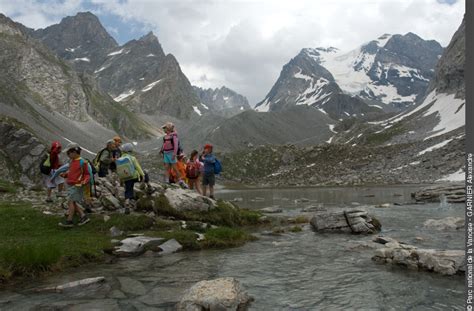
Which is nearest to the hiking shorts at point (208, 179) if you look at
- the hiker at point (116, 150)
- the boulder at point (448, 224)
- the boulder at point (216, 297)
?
the hiker at point (116, 150)

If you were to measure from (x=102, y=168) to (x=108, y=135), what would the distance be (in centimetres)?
17803

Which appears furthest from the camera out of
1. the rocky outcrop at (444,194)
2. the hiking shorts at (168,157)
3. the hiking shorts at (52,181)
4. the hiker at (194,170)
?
the rocky outcrop at (444,194)

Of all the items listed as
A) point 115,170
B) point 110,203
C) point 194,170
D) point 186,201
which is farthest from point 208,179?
point 110,203

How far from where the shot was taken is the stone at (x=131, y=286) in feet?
29.8

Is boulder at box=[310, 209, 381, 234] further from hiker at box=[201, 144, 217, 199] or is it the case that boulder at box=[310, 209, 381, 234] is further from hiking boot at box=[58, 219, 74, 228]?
hiking boot at box=[58, 219, 74, 228]

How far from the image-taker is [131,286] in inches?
374

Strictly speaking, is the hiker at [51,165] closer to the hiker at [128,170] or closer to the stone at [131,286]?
the hiker at [128,170]

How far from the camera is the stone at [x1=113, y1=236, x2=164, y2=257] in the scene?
12.6 metres

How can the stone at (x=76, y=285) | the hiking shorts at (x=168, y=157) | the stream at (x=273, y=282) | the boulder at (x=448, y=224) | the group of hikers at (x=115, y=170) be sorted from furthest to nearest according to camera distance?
the hiking shorts at (x=168, y=157) → the boulder at (x=448, y=224) → the group of hikers at (x=115, y=170) → the stone at (x=76, y=285) → the stream at (x=273, y=282)

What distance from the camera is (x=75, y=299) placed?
8461 millimetres

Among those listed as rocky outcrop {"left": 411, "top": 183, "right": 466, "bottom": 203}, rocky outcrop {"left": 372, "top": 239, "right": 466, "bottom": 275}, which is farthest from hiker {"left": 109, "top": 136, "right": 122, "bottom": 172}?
rocky outcrop {"left": 411, "top": 183, "right": 466, "bottom": 203}

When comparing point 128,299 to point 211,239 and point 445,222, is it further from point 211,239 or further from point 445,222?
point 445,222

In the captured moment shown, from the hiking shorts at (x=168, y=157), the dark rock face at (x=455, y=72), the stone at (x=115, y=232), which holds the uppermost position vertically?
the dark rock face at (x=455, y=72)

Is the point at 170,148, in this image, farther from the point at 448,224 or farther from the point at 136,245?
the point at 448,224
